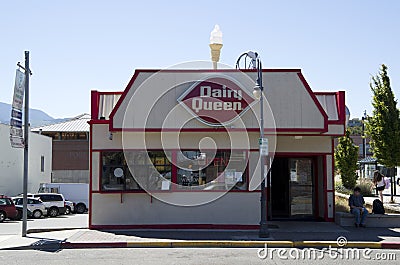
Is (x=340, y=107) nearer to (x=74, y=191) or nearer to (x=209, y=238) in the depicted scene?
(x=209, y=238)

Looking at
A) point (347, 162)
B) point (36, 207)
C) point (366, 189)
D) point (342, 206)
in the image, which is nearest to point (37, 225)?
point (36, 207)

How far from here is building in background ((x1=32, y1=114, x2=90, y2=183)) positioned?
57.2 m

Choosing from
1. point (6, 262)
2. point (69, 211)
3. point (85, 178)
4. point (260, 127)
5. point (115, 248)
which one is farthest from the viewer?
point (85, 178)

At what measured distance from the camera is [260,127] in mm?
15695

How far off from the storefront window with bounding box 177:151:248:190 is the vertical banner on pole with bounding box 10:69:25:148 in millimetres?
5000

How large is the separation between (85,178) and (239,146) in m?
43.0

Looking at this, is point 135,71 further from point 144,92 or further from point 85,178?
point 85,178

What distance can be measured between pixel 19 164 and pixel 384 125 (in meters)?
27.7

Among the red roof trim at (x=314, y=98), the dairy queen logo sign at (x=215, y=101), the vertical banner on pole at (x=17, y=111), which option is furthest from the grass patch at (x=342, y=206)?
the vertical banner on pole at (x=17, y=111)

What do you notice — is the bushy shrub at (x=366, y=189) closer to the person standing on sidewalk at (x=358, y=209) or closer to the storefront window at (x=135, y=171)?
the person standing on sidewalk at (x=358, y=209)

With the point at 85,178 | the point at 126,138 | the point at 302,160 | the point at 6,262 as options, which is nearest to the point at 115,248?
the point at 6,262

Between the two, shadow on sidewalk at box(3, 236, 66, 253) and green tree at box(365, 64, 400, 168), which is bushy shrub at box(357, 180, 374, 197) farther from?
shadow on sidewalk at box(3, 236, 66, 253)

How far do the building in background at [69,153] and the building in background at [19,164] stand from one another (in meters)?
7.56

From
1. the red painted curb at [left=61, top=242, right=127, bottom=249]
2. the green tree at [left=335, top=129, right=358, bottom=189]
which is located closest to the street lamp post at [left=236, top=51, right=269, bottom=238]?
the red painted curb at [left=61, top=242, right=127, bottom=249]
